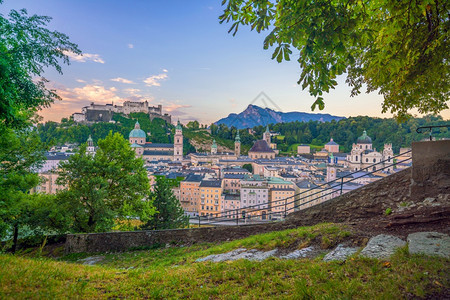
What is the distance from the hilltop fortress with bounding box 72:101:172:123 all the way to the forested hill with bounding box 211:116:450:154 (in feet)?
132

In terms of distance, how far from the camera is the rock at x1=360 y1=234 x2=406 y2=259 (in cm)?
368

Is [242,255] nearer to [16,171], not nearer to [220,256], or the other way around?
[220,256]

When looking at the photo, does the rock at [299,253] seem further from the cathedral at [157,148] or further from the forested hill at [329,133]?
the cathedral at [157,148]

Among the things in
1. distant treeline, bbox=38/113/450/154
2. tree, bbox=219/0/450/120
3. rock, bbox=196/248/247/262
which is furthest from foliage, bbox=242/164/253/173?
tree, bbox=219/0/450/120

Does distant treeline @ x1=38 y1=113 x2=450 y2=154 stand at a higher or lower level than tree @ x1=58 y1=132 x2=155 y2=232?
higher

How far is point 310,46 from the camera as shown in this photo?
9.53ft

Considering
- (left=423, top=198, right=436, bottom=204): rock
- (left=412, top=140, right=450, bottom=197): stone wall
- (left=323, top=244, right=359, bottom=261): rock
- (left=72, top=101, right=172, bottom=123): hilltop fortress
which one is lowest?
(left=323, top=244, right=359, bottom=261): rock

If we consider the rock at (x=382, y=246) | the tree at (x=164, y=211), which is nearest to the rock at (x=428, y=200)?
the rock at (x=382, y=246)

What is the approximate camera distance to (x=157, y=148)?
119 metres

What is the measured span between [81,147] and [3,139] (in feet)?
11.4

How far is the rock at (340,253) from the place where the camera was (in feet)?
13.0

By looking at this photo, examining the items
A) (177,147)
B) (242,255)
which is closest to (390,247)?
(242,255)

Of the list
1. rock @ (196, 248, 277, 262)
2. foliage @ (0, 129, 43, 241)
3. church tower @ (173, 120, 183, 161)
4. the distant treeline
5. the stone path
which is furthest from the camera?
church tower @ (173, 120, 183, 161)

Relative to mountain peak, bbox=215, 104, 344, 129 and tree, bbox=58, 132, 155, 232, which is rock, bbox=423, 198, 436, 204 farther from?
mountain peak, bbox=215, 104, 344, 129
